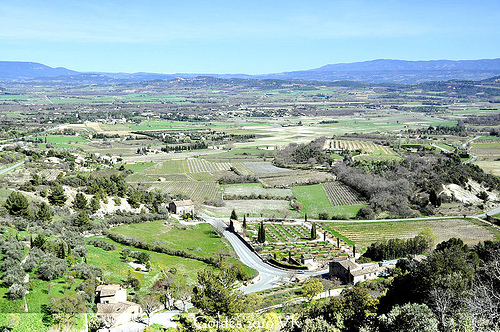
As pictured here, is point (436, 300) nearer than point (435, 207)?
Yes

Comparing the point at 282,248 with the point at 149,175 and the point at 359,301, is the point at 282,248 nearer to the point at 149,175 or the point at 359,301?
the point at 359,301

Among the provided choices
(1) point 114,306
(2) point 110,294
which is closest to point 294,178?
(2) point 110,294

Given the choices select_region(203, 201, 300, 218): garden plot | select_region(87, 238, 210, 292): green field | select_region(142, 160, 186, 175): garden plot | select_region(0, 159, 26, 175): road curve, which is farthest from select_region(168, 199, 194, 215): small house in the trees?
select_region(0, 159, 26, 175): road curve

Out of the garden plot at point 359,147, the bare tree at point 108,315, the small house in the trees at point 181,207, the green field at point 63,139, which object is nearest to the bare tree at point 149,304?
the bare tree at point 108,315

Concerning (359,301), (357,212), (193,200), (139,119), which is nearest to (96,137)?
(139,119)

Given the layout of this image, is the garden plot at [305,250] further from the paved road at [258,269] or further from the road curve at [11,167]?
the road curve at [11,167]
